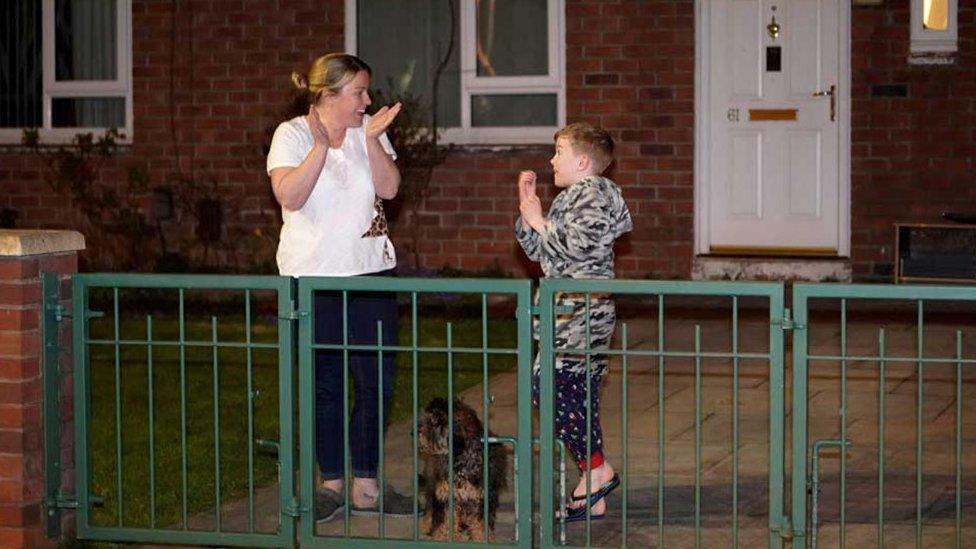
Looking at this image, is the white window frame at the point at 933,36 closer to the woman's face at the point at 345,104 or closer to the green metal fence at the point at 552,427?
the green metal fence at the point at 552,427

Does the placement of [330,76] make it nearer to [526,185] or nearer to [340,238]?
[340,238]

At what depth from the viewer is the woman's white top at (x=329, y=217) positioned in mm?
6355

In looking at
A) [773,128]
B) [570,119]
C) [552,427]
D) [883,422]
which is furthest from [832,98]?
[552,427]

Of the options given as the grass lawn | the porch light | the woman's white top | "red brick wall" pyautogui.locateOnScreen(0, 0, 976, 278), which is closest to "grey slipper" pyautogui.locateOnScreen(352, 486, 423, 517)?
the grass lawn

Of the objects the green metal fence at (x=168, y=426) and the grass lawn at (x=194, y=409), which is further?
the grass lawn at (x=194, y=409)

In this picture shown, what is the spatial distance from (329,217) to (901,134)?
7.31 meters

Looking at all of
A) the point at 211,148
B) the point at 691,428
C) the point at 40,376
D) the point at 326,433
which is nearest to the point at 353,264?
the point at 326,433

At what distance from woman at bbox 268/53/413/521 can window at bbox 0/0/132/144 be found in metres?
8.40

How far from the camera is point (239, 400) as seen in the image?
360 inches

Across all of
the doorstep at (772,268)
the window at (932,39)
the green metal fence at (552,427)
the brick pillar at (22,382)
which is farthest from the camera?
the doorstep at (772,268)

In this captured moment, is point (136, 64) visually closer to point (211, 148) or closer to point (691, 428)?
point (211, 148)

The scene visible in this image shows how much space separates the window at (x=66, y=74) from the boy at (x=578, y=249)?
29.0ft

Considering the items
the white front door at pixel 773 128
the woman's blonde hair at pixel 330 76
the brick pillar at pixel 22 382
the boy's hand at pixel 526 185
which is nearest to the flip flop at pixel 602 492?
the boy's hand at pixel 526 185

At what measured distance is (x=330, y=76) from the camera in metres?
6.39
